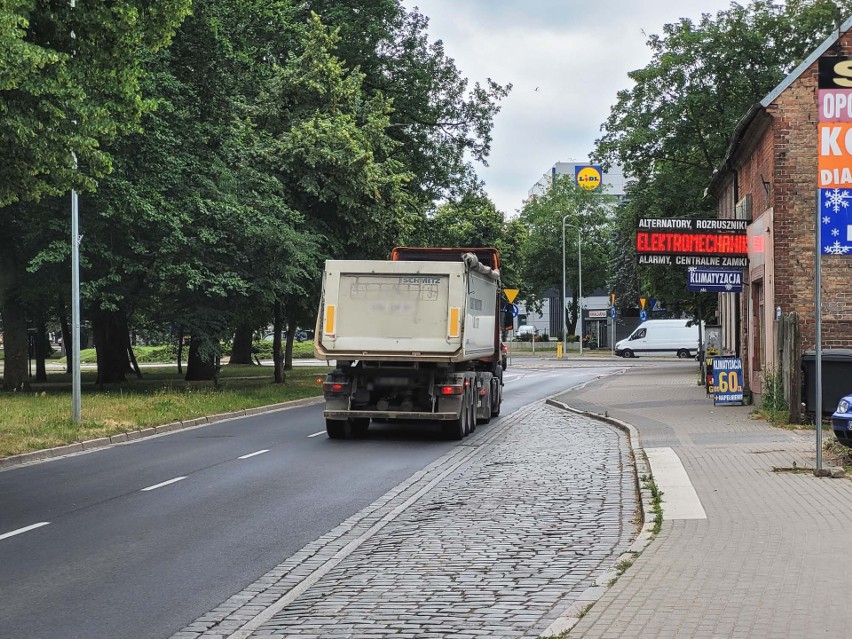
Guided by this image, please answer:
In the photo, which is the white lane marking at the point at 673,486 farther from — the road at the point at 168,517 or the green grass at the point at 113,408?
the green grass at the point at 113,408

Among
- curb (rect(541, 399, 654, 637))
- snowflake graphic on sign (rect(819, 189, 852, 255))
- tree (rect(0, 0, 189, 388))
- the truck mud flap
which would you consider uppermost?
tree (rect(0, 0, 189, 388))

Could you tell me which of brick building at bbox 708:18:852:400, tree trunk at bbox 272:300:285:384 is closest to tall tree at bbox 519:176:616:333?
tree trunk at bbox 272:300:285:384

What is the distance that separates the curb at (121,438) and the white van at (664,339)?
141ft

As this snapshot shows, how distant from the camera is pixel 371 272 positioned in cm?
1872

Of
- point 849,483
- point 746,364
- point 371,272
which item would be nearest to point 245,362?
point 746,364

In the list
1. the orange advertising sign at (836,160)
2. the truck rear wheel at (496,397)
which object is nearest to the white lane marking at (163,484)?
the orange advertising sign at (836,160)

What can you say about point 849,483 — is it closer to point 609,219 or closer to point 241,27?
point 241,27

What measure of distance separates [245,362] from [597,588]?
1930 inches

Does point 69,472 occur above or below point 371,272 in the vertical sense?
below

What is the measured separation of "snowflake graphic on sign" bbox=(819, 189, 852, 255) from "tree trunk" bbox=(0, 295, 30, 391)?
2448 centimetres

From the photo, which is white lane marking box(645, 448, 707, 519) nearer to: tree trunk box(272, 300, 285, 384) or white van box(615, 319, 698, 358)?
tree trunk box(272, 300, 285, 384)

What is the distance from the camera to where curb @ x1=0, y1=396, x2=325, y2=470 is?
16256mm

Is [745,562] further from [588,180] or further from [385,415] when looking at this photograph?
[588,180]

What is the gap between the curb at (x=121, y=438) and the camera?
16.3 meters
